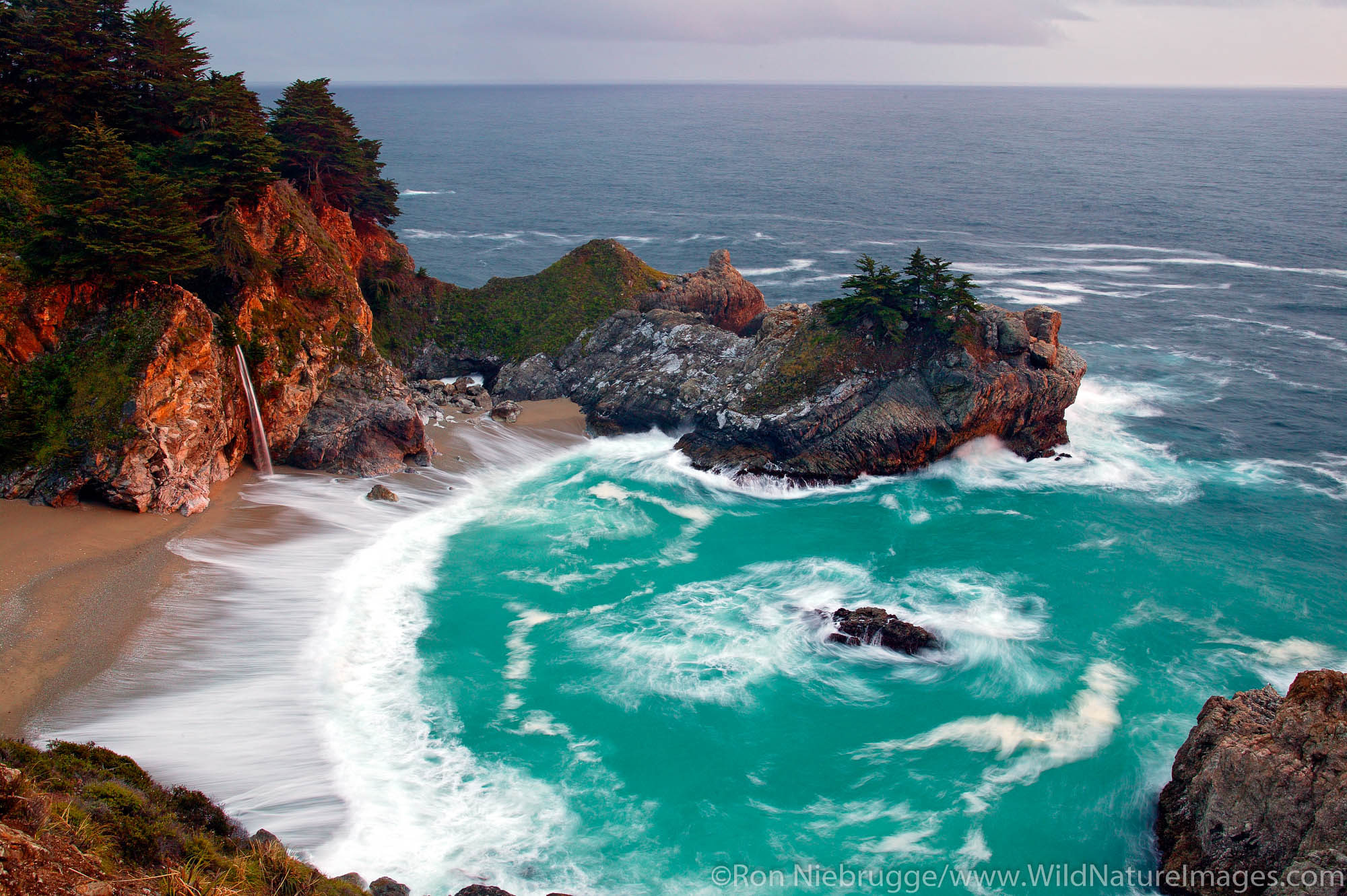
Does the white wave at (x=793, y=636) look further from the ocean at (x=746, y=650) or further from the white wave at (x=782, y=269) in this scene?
the white wave at (x=782, y=269)

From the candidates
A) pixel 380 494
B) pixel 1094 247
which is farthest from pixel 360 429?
pixel 1094 247

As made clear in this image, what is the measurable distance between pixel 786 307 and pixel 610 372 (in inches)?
498

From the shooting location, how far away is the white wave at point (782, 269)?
3285 inches

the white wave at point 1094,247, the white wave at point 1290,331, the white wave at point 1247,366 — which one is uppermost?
the white wave at point 1094,247

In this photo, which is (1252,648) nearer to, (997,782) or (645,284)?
(997,782)

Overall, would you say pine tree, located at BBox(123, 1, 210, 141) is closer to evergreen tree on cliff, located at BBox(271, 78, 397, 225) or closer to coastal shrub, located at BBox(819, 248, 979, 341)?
evergreen tree on cliff, located at BBox(271, 78, 397, 225)

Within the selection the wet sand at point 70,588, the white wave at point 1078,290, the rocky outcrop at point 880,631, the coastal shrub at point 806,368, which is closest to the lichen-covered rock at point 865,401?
the coastal shrub at point 806,368

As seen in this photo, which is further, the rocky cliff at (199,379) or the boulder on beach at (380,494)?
the boulder on beach at (380,494)

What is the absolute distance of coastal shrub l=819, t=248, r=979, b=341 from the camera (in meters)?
45.5

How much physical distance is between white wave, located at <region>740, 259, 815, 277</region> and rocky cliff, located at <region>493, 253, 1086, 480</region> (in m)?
33.5

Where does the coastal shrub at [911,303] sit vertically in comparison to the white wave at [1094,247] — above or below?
below

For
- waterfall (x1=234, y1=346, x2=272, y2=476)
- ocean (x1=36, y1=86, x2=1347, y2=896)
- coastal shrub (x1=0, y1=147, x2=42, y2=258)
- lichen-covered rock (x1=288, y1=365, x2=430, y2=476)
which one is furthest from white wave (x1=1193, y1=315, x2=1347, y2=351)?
coastal shrub (x1=0, y1=147, x2=42, y2=258)

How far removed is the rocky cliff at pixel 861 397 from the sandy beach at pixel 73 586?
24.6 meters

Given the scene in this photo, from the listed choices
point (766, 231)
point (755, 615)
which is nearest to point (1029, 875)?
point (755, 615)
